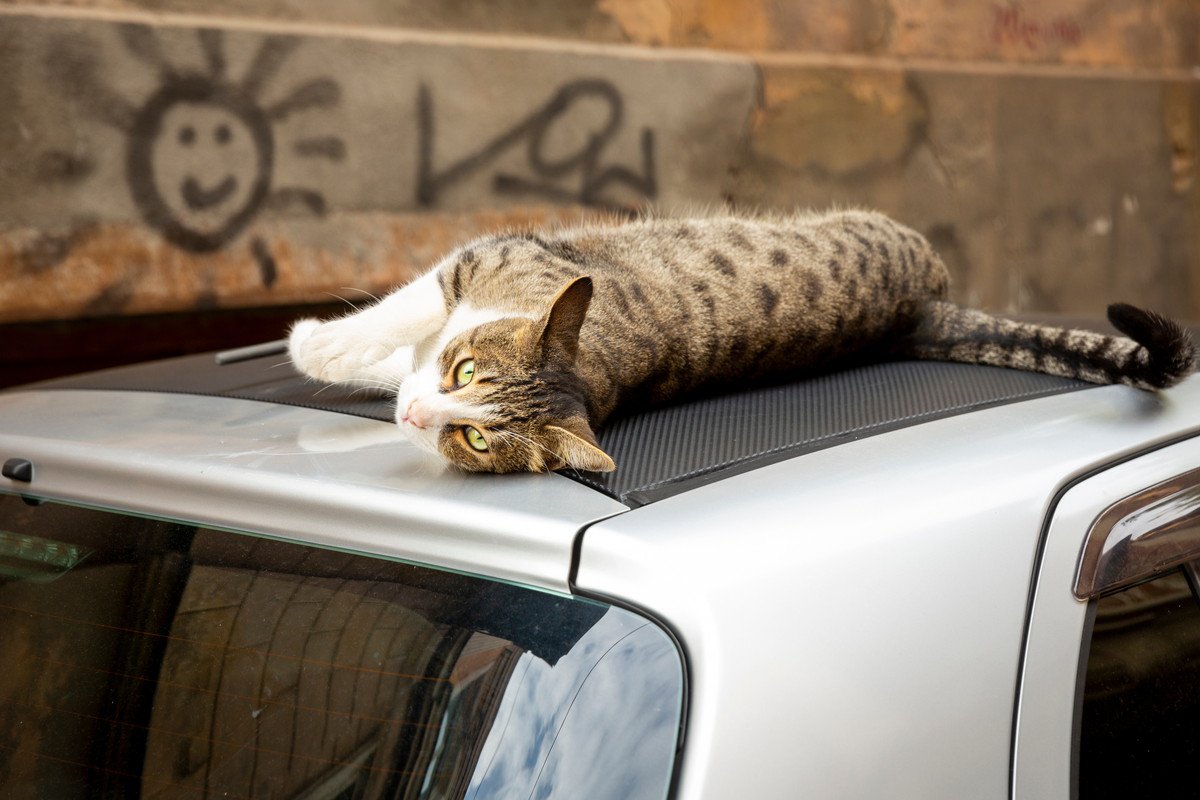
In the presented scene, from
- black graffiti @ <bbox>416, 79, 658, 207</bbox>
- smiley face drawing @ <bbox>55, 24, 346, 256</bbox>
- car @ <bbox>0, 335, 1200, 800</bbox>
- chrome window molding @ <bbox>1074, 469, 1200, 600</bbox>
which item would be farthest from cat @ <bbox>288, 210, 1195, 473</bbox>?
black graffiti @ <bbox>416, 79, 658, 207</bbox>

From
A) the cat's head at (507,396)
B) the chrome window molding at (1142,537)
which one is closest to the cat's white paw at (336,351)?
the cat's head at (507,396)

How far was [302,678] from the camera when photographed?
3.74ft

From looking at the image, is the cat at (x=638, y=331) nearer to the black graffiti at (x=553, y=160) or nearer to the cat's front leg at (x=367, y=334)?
the cat's front leg at (x=367, y=334)

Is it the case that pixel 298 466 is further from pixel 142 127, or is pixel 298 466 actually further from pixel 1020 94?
pixel 1020 94

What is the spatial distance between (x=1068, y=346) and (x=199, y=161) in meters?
3.50

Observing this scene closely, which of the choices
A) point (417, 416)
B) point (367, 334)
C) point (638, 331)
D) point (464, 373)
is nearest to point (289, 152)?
point (367, 334)

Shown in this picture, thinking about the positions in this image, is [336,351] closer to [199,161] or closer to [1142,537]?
[1142,537]

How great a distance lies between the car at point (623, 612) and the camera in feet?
3.30

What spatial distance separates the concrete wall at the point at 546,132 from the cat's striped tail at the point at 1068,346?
297cm

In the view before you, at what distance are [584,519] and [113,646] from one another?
2.01ft

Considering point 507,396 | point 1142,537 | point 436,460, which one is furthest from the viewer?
point 507,396

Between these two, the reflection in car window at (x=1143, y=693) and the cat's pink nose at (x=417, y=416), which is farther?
the cat's pink nose at (x=417, y=416)

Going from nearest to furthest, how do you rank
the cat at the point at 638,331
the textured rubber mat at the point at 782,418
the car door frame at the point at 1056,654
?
the car door frame at the point at 1056,654 → the textured rubber mat at the point at 782,418 → the cat at the point at 638,331

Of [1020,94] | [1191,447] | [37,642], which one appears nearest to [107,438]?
[37,642]
